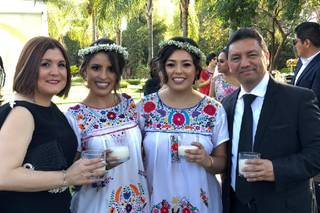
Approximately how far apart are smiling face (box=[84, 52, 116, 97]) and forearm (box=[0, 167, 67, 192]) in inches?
40.7

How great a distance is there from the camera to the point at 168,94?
12.3ft

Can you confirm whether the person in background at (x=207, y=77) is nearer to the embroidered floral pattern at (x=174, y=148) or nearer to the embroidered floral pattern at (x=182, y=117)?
the embroidered floral pattern at (x=182, y=117)

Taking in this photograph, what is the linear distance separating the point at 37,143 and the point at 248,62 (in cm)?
167

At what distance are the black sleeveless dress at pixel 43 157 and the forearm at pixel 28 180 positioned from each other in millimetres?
90

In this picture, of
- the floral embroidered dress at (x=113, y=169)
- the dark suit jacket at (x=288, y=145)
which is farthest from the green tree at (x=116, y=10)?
the dark suit jacket at (x=288, y=145)

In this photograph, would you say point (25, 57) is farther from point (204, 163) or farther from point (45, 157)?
point (204, 163)

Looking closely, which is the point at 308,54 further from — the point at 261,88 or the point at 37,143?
the point at 37,143

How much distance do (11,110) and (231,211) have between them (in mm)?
1900

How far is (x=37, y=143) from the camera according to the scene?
8.93 feet

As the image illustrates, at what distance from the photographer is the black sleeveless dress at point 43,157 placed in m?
2.70

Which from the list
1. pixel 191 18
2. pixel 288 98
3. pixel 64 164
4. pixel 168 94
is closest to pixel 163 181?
pixel 168 94

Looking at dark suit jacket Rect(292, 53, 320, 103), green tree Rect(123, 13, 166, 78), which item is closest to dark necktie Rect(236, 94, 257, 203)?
dark suit jacket Rect(292, 53, 320, 103)

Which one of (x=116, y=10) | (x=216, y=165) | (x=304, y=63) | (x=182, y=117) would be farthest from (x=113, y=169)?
(x=116, y=10)

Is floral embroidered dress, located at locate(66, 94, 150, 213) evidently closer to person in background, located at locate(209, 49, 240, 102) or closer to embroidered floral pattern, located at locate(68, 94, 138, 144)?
embroidered floral pattern, located at locate(68, 94, 138, 144)
